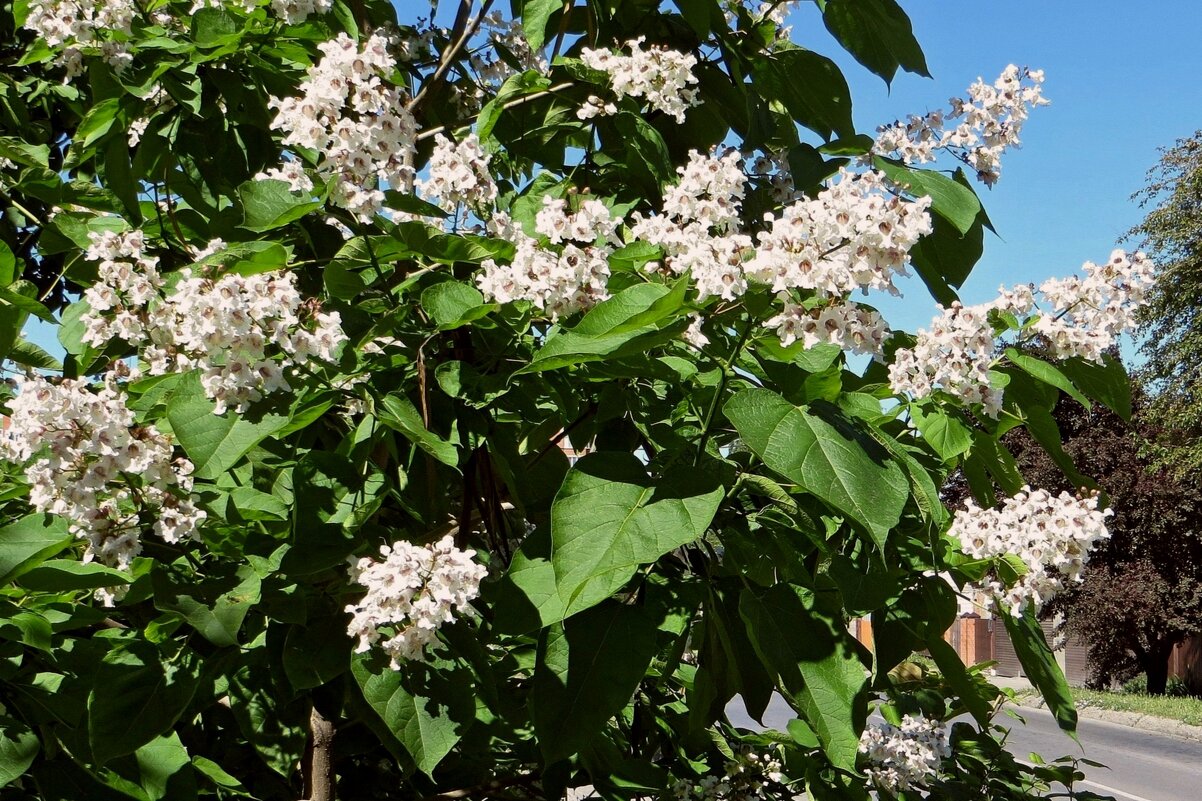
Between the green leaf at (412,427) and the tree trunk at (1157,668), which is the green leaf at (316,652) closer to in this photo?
the green leaf at (412,427)

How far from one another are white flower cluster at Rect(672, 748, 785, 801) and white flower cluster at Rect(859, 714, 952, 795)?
20cm

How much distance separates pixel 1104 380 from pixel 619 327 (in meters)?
0.87

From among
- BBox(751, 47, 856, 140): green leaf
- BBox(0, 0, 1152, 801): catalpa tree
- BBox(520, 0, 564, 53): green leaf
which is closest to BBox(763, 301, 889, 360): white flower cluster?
BBox(0, 0, 1152, 801): catalpa tree

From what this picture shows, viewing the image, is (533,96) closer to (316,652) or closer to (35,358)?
(316,652)

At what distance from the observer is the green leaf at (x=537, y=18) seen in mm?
1787

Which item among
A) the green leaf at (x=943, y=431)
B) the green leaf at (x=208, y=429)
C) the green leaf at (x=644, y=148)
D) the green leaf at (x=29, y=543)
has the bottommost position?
the green leaf at (x=29, y=543)

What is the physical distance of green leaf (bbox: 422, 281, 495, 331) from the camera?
Result: 4.30 feet

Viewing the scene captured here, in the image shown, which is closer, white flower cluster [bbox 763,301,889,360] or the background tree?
white flower cluster [bbox 763,301,889,360]

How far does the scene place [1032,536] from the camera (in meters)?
1.69

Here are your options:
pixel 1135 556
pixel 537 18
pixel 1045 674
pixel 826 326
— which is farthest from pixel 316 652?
pixel 1135 556

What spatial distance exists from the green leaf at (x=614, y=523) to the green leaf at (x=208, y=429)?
0.38 metres

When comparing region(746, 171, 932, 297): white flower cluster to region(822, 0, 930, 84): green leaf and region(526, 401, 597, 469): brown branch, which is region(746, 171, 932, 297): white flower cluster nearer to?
region(526, 401, 597, 469): brown branch

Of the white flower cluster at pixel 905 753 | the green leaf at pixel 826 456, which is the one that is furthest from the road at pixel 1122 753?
the green leaf at pixel 826 456

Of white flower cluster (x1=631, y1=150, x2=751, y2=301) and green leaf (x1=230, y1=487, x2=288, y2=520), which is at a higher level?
white flower cluster (x1=631, y1=150, x2=751, y2=301)
